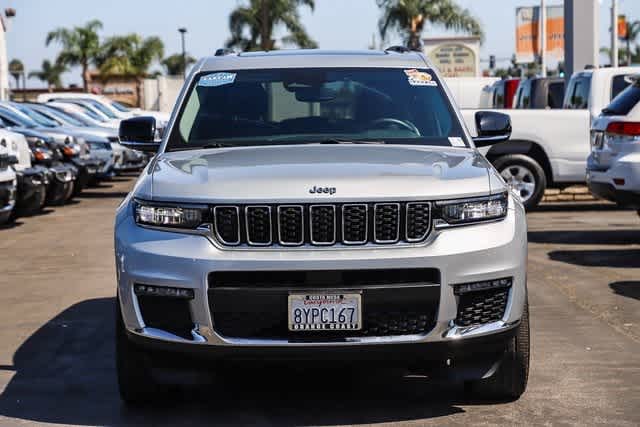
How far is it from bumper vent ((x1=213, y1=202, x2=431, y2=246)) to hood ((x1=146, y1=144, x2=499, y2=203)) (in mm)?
44

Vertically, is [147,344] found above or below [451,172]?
below

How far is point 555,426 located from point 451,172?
4.11 feet

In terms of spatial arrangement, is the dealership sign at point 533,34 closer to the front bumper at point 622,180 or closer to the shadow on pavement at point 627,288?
the front bumper at point 622,180

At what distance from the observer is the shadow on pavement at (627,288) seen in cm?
983

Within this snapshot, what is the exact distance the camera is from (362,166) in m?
5.99

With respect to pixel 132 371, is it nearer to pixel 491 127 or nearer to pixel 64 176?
pixel 491 127

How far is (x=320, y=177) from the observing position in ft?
18.9

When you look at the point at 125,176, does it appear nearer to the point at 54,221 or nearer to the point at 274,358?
the point at 54,221

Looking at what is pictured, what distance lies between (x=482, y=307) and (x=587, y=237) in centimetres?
863

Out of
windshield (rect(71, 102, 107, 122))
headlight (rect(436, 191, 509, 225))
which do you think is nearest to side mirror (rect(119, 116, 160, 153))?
headlight (rect(436, 191, 509, 225))

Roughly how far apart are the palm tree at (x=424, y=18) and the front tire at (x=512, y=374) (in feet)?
155

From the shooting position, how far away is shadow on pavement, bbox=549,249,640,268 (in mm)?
11773

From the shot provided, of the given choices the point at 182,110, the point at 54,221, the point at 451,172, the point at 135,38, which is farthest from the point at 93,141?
the point at 135,38

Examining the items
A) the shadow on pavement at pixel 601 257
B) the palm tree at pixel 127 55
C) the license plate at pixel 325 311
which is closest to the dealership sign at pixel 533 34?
the palm tree at pixel 127 55
